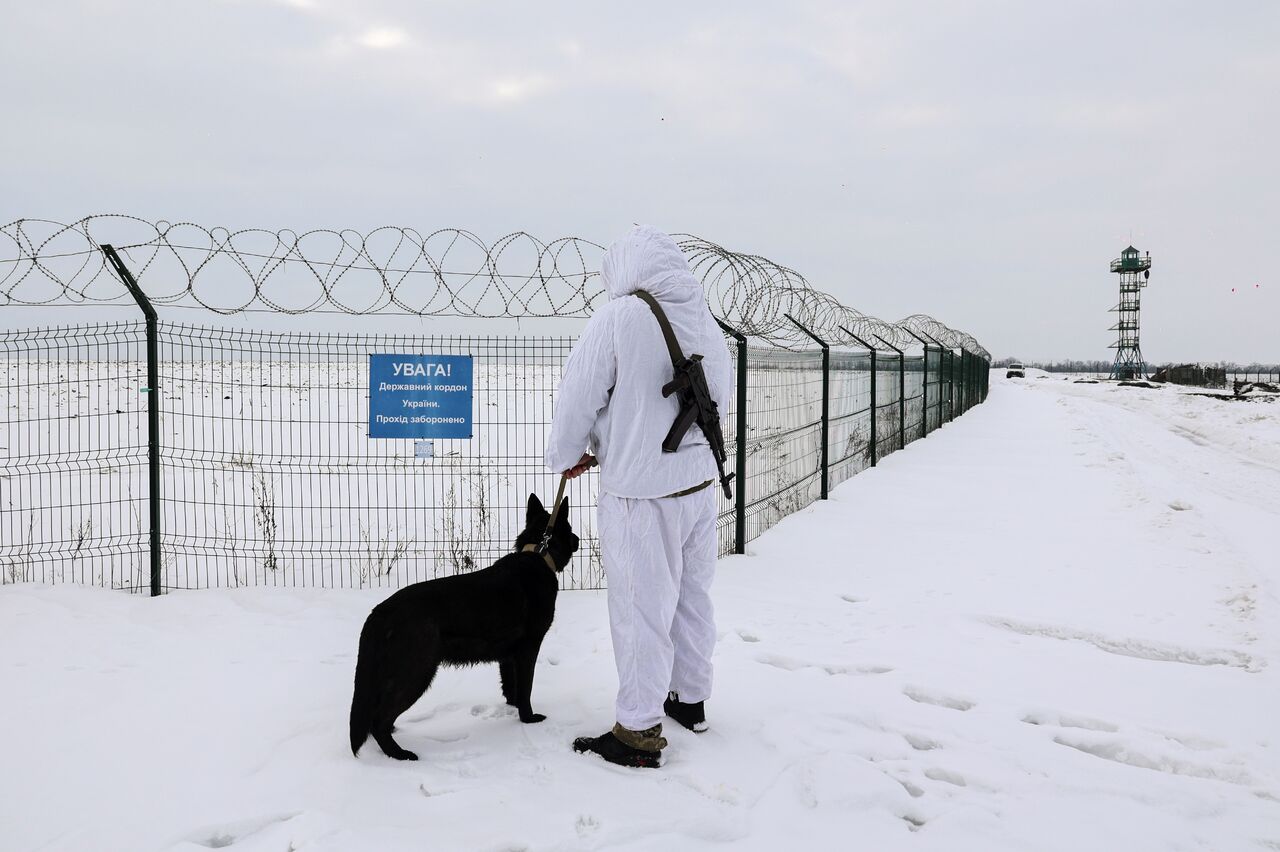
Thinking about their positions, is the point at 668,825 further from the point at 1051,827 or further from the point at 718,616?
the point at 718,616

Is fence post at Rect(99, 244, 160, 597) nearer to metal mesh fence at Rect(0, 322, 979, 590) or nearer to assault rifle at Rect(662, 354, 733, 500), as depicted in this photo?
metal mesh fence at Rect(0, 322, 979, 590)

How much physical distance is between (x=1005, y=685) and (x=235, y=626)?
170 inches

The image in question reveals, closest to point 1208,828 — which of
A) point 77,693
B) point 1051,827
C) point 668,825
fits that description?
point 1051,827

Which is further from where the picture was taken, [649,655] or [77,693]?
[77,693]

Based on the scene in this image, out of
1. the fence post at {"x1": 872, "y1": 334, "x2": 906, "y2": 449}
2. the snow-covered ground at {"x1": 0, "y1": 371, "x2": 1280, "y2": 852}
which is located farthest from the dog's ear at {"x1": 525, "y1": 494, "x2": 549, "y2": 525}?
the fence post at {"x1": 872, "y1": 334, "x2": 906, "y2": 449}

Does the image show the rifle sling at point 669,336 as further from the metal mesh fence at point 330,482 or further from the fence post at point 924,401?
the fence post at point 924,401

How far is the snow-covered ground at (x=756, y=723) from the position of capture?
2.52m

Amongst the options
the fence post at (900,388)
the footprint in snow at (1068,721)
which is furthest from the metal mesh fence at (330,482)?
the footprint in snow at (1068,721)

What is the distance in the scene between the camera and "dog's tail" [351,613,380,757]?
9.25 ft

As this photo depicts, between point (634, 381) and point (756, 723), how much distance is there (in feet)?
5.29

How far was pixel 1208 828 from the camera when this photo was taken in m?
2.51

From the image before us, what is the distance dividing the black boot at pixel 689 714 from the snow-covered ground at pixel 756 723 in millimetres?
52

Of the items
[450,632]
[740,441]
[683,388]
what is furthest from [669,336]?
[740,441]

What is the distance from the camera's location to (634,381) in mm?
2807
